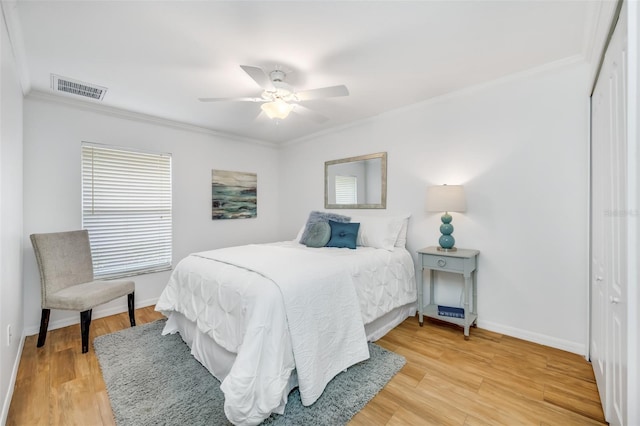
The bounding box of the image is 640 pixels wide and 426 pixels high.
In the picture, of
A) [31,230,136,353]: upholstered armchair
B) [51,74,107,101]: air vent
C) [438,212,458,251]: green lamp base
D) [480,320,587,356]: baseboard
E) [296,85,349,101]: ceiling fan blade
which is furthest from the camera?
[438,212,458,251]: green lamp base

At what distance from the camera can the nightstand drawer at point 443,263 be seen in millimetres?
2605

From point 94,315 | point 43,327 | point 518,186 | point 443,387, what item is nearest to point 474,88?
point 518,186

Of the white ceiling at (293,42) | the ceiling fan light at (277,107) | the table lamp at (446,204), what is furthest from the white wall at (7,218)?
the table lamp at (446,204)

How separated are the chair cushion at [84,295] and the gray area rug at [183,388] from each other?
16.0 inches

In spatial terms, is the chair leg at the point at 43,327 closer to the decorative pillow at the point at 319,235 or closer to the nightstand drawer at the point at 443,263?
the decorative pillow at the point at 319,235

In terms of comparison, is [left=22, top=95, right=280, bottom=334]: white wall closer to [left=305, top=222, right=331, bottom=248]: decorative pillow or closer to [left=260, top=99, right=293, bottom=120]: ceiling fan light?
[left=305, top=222, right=331, bottom=248]: decorative pillow

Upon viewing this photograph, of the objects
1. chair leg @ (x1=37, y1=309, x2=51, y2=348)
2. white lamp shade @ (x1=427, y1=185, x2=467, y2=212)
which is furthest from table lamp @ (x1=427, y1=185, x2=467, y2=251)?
chair leg @ (x1=37, y1=309, x2=51, y2=348)

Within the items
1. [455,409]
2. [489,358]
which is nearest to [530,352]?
[489,358]

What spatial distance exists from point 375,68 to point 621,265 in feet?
6.86

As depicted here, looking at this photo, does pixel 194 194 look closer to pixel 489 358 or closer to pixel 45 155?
pixel 45 155

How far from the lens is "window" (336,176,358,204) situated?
3.93 meters

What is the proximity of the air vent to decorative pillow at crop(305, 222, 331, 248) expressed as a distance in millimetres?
2588

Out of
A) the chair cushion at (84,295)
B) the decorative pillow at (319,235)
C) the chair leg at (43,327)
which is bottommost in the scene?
the chair leg at (43,327)

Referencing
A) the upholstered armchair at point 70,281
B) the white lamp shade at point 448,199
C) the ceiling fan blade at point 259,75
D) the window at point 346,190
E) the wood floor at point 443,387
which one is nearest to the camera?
the wood floor at point 443,387
